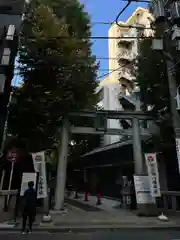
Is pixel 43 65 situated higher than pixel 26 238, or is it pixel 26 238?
pixel 43 65

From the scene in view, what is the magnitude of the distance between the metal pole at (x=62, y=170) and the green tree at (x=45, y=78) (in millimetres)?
1062

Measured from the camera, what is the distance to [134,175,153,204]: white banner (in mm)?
13438

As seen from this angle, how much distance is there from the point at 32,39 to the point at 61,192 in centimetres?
828

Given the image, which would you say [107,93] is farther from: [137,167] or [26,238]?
[26,238]

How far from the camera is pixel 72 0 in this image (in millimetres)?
18156

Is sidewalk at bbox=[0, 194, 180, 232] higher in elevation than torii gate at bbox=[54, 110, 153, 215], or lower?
lower

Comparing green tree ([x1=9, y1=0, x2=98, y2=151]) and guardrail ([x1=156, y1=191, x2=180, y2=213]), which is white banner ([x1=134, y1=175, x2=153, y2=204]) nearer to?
guardrail ([x1=156, y1=191, x2=180, y2=213])

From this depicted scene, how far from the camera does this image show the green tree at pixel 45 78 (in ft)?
48.3

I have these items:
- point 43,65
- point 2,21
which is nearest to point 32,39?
point 43,65

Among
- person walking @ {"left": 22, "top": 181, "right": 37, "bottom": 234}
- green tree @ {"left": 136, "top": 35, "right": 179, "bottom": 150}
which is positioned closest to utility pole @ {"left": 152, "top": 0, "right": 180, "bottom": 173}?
green tree @ {"left": 136, "top": 35, "right": 179, "bottom": 150}

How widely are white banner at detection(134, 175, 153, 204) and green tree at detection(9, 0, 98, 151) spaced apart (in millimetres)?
5291

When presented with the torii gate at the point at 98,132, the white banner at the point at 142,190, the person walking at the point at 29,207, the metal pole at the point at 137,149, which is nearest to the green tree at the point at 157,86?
the torii gate at the point at 98,132

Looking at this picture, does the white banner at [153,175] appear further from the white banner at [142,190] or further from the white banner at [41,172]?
the white banner at [41,172]

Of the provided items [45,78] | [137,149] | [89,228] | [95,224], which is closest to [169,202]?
[137,149]
